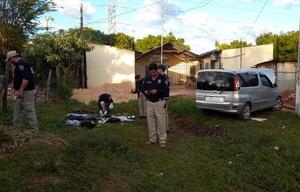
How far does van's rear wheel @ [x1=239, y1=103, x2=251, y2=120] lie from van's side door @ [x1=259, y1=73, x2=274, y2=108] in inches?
→ 39.4

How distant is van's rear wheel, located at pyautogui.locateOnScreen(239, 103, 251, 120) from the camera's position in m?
13.1

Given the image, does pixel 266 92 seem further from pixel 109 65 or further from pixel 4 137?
pixel 109 65

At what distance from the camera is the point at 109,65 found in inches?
1188

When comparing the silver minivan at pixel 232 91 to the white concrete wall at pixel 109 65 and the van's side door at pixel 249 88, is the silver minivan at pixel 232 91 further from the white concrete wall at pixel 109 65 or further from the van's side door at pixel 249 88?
the white concrete wall at pixel 109 65

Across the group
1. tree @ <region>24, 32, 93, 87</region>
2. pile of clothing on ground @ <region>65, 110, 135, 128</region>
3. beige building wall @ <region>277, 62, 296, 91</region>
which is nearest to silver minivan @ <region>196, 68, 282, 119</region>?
pile of clothing on ground @ <region>65, 110, 135, 128</region>

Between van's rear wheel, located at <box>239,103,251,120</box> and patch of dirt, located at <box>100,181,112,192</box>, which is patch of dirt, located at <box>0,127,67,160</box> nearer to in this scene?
patch of dirt, located at <box>100,181,112,192</box>

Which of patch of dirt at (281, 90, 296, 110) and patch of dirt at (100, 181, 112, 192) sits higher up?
patch of dirt at (281, 90, 296, 110)

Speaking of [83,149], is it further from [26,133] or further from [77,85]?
[77,85]

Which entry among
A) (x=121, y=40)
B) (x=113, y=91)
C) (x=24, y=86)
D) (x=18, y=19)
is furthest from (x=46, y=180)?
(x=121, y=40)

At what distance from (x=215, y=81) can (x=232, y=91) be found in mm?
668

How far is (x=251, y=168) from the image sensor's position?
770 centimetres

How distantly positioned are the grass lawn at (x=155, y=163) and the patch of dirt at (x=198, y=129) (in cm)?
28

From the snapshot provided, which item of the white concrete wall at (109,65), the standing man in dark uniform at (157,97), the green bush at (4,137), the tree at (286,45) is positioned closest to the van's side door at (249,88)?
the standing man in dark uniform at (157,97)

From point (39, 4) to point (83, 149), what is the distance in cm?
2302
